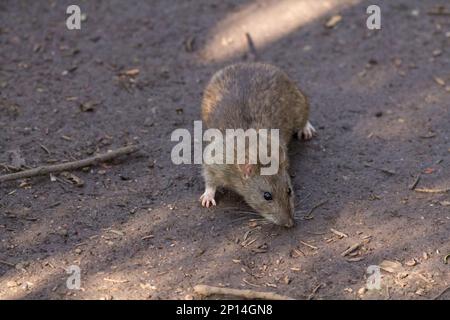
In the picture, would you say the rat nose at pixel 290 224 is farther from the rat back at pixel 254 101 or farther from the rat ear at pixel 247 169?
the rat back at pixel 254 101

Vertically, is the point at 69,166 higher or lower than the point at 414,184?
higher

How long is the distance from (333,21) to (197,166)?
3069 millimetres

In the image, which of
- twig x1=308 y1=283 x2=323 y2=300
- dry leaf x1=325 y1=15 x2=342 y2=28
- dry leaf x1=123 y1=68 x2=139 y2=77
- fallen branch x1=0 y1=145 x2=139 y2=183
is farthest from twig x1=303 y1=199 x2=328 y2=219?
dry leaf x1=325 y1=15 x2=342 y2=28

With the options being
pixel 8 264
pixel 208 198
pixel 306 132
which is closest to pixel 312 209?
pixel 208 198

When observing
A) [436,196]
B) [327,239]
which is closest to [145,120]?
[327,239]

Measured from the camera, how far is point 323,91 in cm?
728

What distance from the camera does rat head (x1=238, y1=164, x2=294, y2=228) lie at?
17.7 feet

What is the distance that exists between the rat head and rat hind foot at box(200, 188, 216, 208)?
0.26m

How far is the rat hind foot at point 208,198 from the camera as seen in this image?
5.62 m

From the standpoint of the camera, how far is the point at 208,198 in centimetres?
566

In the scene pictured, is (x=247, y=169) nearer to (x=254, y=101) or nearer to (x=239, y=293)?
(x=254, y=101)

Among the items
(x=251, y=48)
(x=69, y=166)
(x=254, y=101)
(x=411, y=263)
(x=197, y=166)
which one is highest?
(x=254, y=101)

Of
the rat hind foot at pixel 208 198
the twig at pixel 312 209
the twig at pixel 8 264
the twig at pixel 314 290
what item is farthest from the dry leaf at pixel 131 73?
the twig at pixel 314 290

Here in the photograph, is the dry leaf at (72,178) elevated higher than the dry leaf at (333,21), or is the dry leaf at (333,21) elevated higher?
the dry leaf at (333,21)
